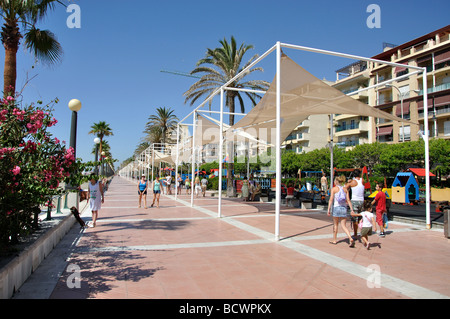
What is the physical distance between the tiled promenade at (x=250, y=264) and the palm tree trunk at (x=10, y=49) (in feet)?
16.0

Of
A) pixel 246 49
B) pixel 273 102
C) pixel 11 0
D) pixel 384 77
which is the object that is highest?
pixel 384 77

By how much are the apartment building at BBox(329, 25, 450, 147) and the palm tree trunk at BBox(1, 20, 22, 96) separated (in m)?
35.1

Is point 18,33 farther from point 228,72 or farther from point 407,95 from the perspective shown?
point 407,95

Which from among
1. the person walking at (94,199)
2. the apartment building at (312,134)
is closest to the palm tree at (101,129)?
the apartment building at (312,134)

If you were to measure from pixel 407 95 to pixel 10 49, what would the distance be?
46365 millimetres

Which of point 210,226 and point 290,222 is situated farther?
point 290,222

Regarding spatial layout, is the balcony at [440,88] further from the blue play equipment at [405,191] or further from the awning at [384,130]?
the blue play equipment at [405,191]

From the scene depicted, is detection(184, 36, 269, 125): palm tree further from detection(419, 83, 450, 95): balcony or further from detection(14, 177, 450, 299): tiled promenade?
detection(419, 83, 450, 95): balcony

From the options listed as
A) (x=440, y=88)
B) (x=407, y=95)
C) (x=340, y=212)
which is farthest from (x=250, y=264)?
(x=407, y=95)

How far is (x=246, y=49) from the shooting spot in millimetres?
20172

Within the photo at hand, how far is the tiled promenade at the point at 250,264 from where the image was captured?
13.0ft

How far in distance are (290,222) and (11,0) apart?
10404mm

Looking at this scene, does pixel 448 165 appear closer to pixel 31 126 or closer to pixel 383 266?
pixel 383 266

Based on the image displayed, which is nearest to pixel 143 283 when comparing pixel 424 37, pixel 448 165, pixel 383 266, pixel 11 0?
pixel 383 266
